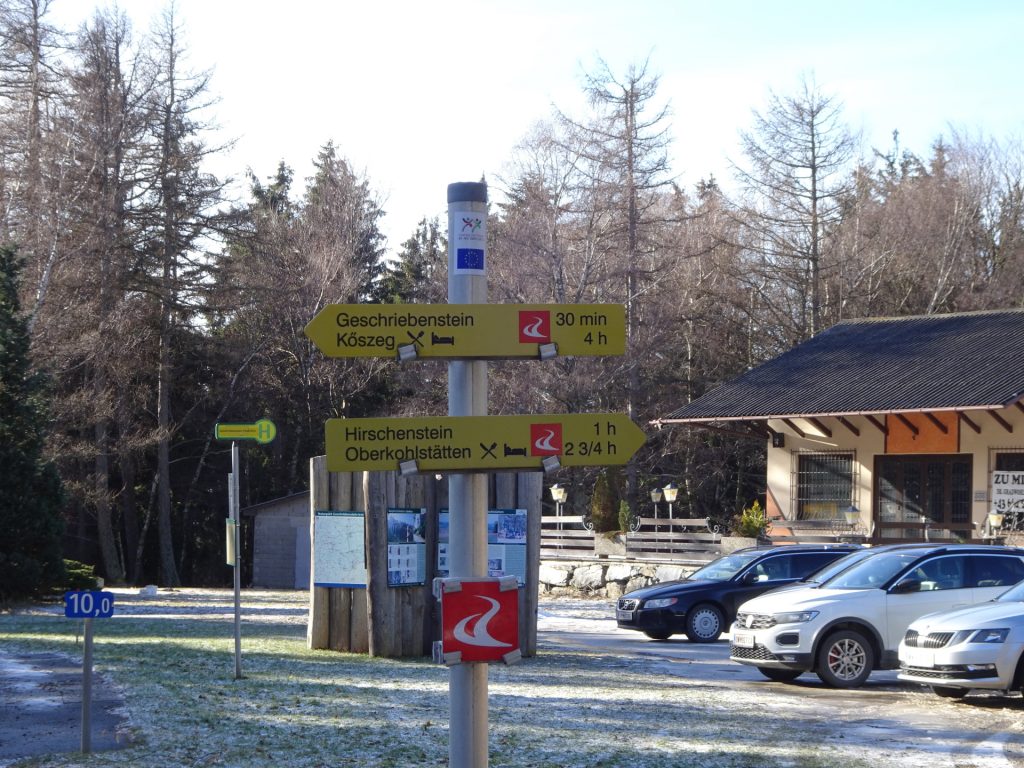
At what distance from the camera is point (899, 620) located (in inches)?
583

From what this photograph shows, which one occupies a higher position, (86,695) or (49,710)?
(86,695)

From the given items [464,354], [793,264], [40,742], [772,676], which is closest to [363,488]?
[772,676]

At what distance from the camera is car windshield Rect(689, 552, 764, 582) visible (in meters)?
20.7

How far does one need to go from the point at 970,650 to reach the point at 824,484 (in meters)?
19.0

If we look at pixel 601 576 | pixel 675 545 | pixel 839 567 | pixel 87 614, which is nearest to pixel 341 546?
pixel 839 567

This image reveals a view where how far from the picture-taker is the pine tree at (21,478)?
80.5ft

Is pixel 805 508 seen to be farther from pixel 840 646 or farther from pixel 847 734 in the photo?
pixel 847 734

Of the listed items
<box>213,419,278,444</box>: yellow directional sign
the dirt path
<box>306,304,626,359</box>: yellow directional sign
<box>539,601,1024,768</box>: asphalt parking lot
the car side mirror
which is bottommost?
<box>539,601,1024,768</box>: asphalt parking lot

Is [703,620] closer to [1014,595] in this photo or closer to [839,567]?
[839,567]

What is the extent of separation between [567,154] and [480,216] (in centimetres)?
3591

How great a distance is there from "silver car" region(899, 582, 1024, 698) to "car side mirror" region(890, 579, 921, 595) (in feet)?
4.53

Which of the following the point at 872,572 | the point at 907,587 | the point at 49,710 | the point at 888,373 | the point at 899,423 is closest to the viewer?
the point at 49,710

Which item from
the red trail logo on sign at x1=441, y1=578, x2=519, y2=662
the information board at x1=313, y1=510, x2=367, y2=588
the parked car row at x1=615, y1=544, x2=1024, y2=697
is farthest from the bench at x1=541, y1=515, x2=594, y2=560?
the red trail logo on sign at x1=441, y1=578, x2=519, y2=662

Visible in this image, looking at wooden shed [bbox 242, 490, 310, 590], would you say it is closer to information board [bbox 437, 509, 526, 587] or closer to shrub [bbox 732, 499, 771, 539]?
shrub [bbox 732, 499, 771, 539]
